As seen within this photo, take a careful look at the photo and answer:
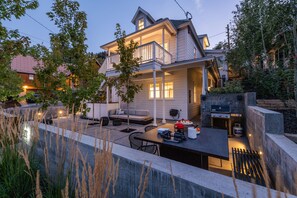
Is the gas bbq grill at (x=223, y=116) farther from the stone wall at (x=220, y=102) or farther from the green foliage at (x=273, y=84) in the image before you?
the green foliage at (x=273, y=84)

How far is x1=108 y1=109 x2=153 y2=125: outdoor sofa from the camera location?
300 inches

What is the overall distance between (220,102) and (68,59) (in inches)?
227

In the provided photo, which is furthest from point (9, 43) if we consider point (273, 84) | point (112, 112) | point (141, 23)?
point (141, 23)

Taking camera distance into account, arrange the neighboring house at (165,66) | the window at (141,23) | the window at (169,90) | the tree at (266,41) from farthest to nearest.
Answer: the window at (141,23) → the window at (169,90) → the neighboring house at (165,66) → the tree at (266,41)

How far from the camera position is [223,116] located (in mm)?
5148

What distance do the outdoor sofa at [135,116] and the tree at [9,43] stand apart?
5368 mm

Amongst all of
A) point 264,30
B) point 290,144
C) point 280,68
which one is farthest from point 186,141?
point 264,30

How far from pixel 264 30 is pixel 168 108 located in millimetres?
6410

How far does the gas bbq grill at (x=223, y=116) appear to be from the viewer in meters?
5.12

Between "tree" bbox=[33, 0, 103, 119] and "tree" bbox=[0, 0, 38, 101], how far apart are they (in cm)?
45

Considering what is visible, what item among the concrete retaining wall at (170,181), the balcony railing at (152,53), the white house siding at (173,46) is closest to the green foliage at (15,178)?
the concrete retaining wall at (170,181)

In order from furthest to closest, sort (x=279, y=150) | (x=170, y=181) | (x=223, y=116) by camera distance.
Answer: (x=223, y=116) < (x=279, y=150) < (x=170, y=181)

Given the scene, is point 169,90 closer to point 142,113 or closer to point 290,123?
point 142,113

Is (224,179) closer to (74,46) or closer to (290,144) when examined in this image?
(290,144)
